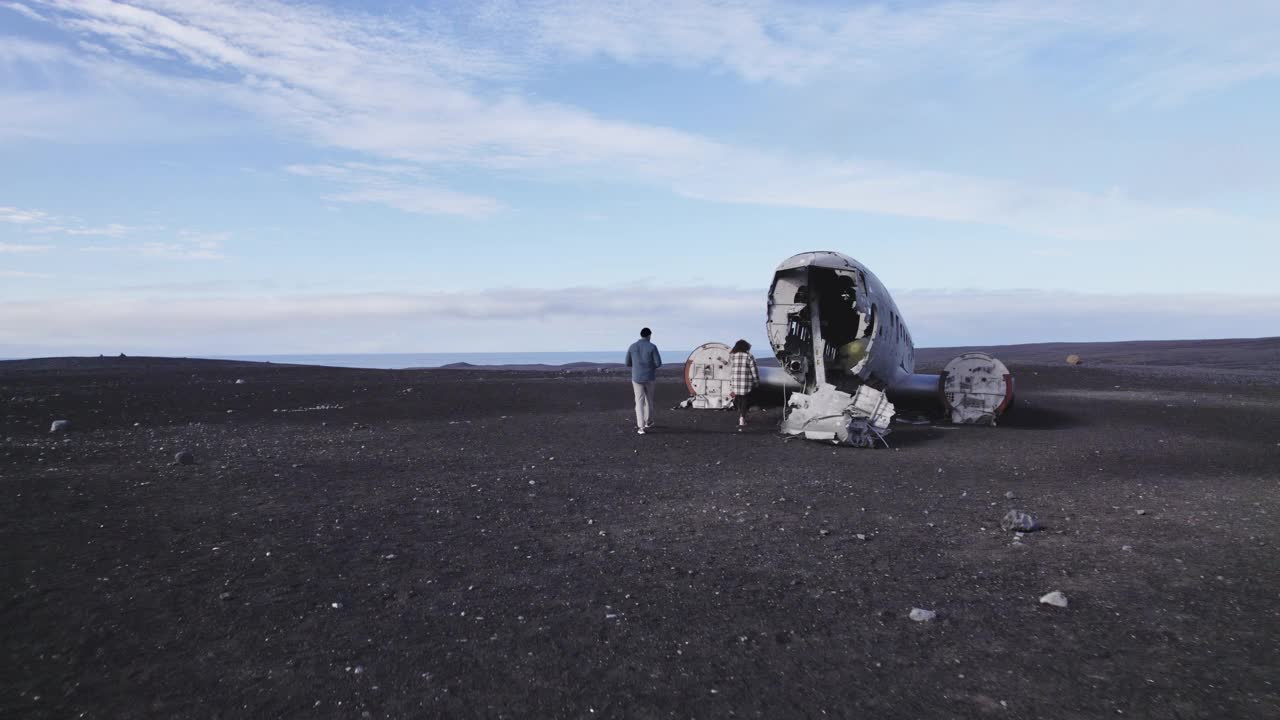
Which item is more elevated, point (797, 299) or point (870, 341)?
point (797, 299)

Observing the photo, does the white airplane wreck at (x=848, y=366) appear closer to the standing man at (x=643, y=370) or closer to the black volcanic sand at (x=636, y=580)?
the black volcanic sand at (x=636, y=580)

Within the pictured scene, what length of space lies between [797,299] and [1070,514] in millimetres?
8111

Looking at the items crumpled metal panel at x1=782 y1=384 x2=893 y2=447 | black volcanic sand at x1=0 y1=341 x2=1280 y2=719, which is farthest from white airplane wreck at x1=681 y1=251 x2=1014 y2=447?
black volcanic sand at x1=0 y1=341 x2=1280 y2=719

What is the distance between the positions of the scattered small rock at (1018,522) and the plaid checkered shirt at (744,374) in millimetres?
9075

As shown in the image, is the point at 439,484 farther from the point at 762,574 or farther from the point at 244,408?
the point at 244,408

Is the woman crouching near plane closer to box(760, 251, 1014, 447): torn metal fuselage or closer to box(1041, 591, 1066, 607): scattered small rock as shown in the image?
box(760, 251, 1014, 447): torn metal fuselage

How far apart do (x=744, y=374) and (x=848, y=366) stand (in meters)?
2.42

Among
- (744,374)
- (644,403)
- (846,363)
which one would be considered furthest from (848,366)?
(644,403)

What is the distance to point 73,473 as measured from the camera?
35.1 feet

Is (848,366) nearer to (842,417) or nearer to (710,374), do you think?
(842,417)

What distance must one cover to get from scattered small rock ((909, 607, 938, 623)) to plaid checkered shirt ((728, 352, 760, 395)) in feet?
37.5

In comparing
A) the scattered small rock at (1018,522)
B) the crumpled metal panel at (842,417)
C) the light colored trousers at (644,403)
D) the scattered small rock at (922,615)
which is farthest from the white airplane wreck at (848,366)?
the scattered small rock at (922,615)

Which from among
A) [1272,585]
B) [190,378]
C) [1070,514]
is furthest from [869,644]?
[190,378]

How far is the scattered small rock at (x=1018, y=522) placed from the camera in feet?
25.5
